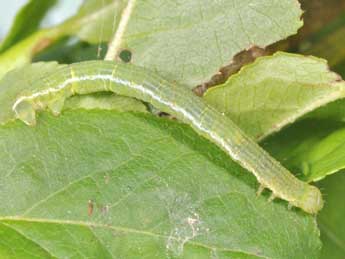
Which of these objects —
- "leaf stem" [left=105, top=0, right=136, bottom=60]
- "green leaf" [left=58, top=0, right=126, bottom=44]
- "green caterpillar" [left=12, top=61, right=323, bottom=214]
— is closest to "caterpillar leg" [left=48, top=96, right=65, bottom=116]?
"green caterpillar" [left=12, top=61, right=323, bottom=214]

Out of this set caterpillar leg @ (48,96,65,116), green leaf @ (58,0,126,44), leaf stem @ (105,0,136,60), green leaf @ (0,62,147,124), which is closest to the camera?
caterpillar leg @ (48,96,65,116)

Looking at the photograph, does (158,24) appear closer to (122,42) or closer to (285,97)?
(122,42)

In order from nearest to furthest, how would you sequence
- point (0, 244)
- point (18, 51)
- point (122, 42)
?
point (0, 244) → point (122, 42) → point (18, 51)

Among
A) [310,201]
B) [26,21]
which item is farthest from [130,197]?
[26,21]

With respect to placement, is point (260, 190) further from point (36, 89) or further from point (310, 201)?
point (36, 89)

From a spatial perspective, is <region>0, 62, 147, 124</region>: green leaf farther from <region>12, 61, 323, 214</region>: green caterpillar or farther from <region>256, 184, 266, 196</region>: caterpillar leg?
<region>256, 184, 266, 196</region>: caterpillar leg

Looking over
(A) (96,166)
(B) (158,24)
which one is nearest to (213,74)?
(B) (158,24)

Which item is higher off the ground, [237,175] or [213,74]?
[213,74]
